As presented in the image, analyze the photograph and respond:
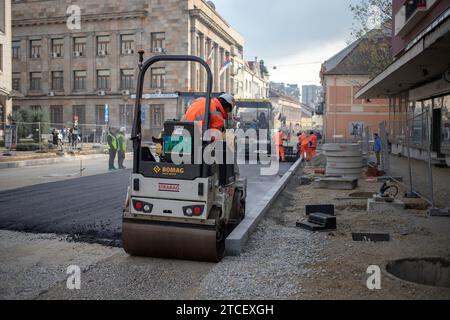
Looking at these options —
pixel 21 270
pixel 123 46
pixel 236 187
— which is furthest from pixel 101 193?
pixel 123 46

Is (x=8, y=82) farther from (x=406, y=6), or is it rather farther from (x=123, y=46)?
(x=406, y=6)

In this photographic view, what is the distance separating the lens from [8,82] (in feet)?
123

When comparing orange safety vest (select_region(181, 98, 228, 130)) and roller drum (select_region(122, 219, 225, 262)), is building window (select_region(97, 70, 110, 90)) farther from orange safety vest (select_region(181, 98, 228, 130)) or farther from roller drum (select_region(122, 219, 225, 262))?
roller drum (select_region(122, 219, 225, 262))

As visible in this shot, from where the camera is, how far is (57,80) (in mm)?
56594

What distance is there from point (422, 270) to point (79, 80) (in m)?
54.3

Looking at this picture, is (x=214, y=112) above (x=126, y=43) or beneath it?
beneath

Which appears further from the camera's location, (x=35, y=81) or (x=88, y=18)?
(x=35, y=81)

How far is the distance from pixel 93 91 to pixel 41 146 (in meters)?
26.2

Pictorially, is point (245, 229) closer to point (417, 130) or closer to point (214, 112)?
point (214, 112)

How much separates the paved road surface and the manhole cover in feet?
13.0

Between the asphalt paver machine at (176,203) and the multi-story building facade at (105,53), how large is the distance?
138 feet

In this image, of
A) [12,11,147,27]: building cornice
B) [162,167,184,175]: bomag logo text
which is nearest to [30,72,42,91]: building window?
[12,11,147,27]: building cornice

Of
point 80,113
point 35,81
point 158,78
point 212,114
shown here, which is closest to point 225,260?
point 212,114

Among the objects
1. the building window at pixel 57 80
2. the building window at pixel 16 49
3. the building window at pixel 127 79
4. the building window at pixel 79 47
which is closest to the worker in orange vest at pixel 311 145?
the building window at pixel 127 79
